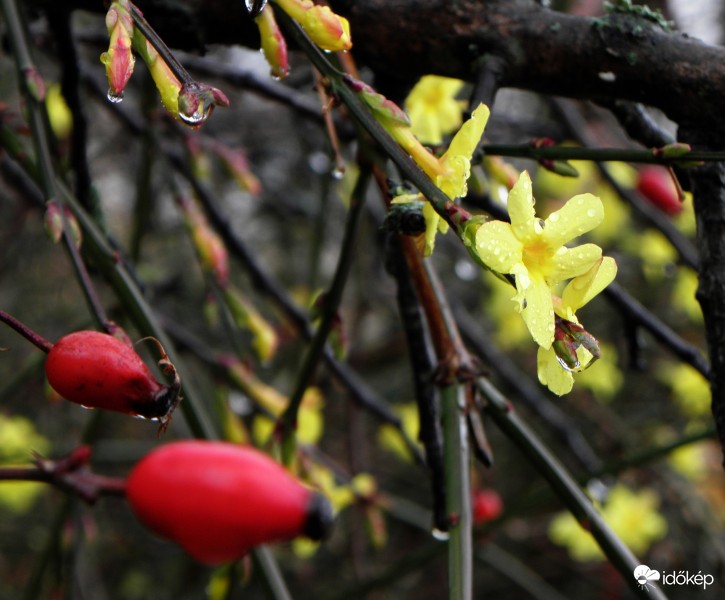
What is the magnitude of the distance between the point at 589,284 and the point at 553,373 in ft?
0.29

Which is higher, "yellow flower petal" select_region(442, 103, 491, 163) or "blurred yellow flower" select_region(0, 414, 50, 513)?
"yellow flower petal" select_region(442, 103, 491, 163)

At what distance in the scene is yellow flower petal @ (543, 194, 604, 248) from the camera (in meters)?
0.81

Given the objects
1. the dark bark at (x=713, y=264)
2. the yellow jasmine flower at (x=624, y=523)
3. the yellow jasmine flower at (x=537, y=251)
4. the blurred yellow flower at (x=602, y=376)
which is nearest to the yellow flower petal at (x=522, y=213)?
the yellow jasmine flower at (x=537, y=251)

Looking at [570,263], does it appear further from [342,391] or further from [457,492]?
[342,391]

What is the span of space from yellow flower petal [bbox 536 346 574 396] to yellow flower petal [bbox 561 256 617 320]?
43 mm

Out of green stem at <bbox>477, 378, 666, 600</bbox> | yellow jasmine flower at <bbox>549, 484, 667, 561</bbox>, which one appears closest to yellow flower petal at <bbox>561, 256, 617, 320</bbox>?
green stem at <bbox>477, 378, 666, 600</bbox>

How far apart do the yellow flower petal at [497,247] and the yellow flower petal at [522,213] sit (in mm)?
19

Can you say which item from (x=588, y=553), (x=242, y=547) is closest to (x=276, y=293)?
(x=242, y=547)

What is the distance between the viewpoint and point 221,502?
1.82 feet

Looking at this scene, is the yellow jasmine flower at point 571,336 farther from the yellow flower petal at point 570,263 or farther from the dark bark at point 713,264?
the dark bark at point 713,264

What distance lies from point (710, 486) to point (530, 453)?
3062mm

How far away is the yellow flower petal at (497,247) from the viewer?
739 millimetres

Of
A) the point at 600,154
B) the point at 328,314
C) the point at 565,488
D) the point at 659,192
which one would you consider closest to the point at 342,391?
the point at 659,192

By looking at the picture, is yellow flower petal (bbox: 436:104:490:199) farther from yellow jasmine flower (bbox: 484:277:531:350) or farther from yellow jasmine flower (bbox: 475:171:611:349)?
yellow jasmine flower (bbox: 484:277:531:350)
